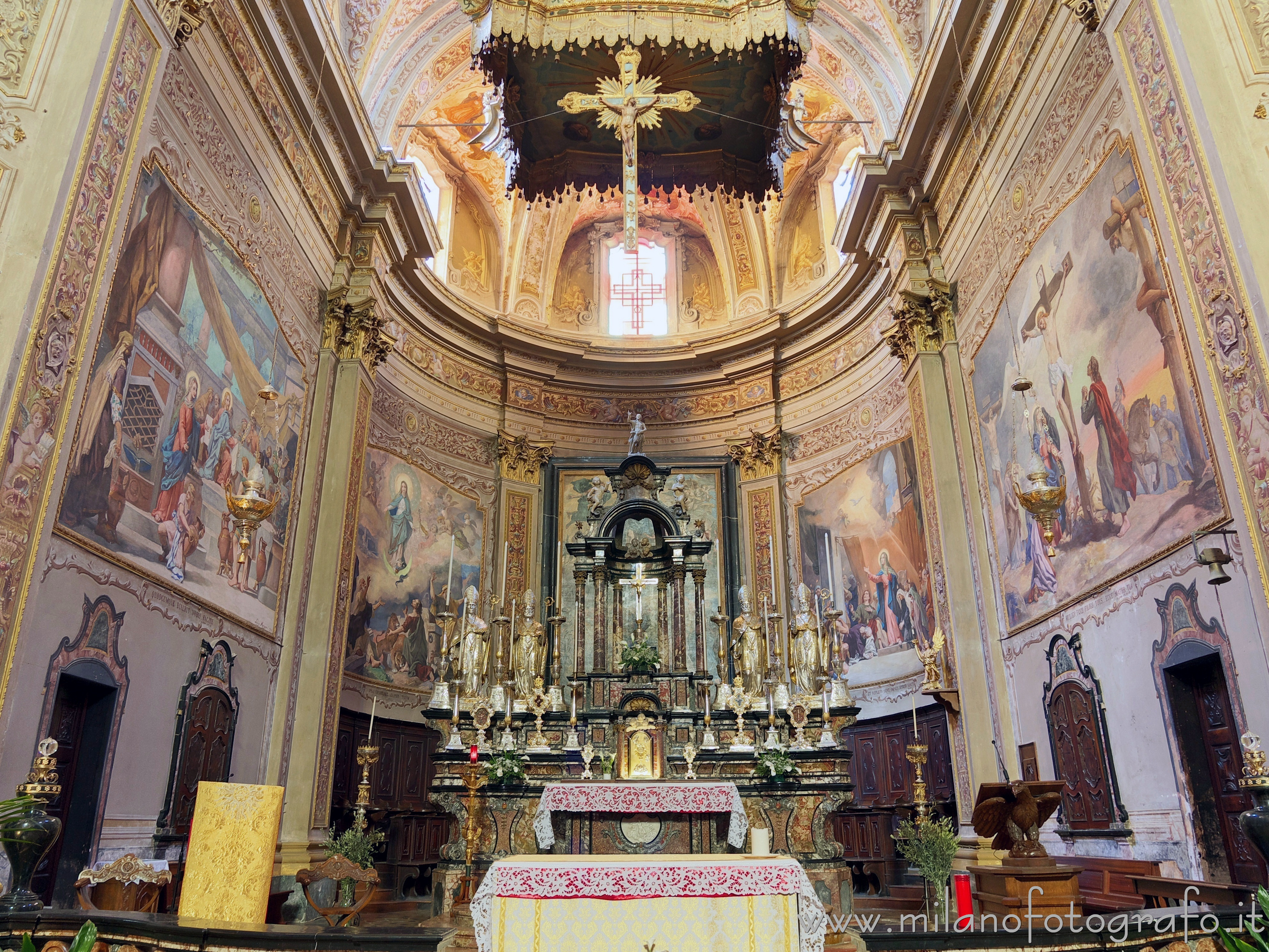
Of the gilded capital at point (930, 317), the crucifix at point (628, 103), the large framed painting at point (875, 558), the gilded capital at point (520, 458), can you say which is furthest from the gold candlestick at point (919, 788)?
the gilded capital at point (520, 458)

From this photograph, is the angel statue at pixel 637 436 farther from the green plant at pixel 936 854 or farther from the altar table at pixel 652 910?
the altar table at pixel 652 910

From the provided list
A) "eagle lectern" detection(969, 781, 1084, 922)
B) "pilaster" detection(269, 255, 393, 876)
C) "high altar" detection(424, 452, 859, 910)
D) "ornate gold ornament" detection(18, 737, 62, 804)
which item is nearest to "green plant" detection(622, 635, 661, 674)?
"high altar" detection(424, 452, 859, 910)

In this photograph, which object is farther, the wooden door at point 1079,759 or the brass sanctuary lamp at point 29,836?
the wooden door at point 1079,759

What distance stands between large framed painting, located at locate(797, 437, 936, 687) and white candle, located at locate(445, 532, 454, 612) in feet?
20.0

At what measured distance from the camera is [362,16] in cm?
1380

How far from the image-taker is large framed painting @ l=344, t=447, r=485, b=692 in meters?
14.1

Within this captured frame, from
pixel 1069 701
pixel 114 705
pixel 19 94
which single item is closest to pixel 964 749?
pixel 1069 701

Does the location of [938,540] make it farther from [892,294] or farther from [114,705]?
[114,705]

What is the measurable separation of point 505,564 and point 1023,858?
10.8 m

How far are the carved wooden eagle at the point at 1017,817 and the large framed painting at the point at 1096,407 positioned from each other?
7.31ft

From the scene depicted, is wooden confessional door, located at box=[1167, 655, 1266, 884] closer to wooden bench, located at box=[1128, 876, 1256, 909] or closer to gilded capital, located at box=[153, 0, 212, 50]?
wooden bench, located at box=[1128, 876, 1256, 909]

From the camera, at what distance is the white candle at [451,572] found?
1568 cm

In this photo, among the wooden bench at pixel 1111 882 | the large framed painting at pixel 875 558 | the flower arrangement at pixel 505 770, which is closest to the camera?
the wooden bench at pixel 1111 882

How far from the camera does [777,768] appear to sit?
10203mm
